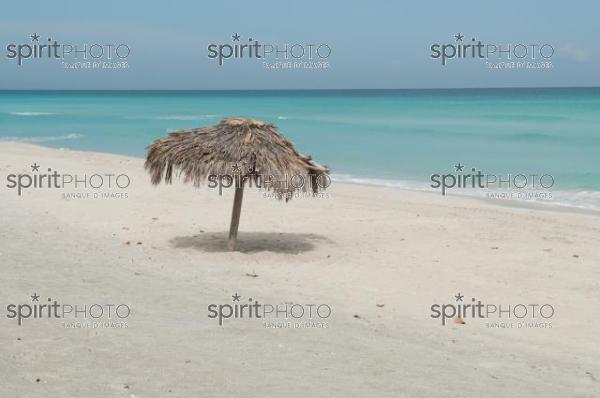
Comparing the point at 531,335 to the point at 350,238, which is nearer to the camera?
the point at 531,335

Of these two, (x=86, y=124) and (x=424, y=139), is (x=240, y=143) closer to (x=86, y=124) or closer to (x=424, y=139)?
(x=424, y=139)

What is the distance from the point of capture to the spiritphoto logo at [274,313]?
7.09 m

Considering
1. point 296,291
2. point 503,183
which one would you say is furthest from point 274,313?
point 503,183

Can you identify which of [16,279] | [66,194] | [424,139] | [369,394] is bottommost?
[369,394]

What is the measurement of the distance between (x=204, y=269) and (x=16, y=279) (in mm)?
2144

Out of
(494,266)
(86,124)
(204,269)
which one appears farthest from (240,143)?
(86,124)

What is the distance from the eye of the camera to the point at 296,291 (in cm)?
841

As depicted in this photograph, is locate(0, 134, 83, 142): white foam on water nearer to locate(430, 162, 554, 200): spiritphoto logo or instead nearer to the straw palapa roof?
locate(430, 162, 554, 200): spiritphoto logo

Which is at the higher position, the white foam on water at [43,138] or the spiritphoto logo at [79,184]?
the white foam on water at [43,138]

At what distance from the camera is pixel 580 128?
42.1m

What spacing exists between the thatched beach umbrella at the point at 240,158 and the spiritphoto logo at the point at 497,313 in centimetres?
241

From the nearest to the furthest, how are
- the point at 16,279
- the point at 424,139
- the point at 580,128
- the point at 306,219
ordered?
1. the point at 16,279
2. the point at 306,219
3. the point at 424,139
4. the point at 580,128

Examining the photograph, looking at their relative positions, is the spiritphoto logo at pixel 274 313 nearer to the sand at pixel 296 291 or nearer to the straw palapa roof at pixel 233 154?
the sand at pixel 296 291

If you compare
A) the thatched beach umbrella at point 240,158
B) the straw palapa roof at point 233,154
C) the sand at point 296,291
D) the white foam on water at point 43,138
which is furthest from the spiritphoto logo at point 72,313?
the white foam on water at point 43,138
